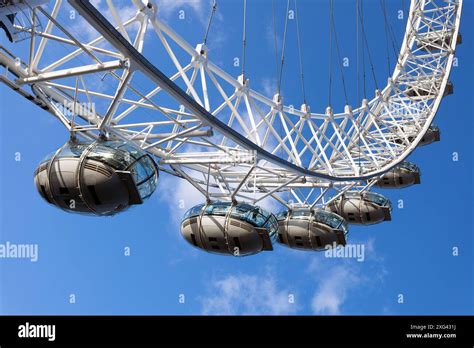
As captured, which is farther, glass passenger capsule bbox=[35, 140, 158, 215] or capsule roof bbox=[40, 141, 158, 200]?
capsule roof bbox=[40, 141, 158, 200]

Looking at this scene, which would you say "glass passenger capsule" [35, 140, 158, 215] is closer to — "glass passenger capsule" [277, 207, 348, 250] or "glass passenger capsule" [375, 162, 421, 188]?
"glass passenger capsule" [277, 207, 348, 250]

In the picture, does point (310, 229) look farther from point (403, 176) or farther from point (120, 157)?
point (403, 176)

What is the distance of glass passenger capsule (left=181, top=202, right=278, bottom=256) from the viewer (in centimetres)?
1628

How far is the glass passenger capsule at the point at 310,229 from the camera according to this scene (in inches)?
866

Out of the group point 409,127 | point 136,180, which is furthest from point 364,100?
point 136,180

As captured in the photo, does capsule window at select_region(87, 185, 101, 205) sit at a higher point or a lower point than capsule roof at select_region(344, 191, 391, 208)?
lower

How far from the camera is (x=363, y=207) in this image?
96.3ft

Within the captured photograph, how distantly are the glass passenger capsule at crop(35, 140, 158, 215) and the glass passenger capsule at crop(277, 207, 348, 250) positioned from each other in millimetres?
11235

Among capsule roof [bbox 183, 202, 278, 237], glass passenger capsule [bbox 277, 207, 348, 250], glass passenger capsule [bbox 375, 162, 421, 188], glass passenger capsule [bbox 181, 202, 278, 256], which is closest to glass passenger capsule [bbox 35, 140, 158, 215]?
glass passenger capsule [bbox 181, 202, 278, 256]

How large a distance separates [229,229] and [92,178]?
5.96 m

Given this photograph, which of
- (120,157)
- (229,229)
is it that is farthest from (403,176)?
(120,157)

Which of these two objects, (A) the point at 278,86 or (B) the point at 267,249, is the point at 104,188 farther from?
(A) the point at 278,86

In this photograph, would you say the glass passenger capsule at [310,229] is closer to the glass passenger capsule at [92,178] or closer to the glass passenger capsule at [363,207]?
the glass passenger capsule at [363,207]

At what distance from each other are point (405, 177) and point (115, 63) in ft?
96.7
